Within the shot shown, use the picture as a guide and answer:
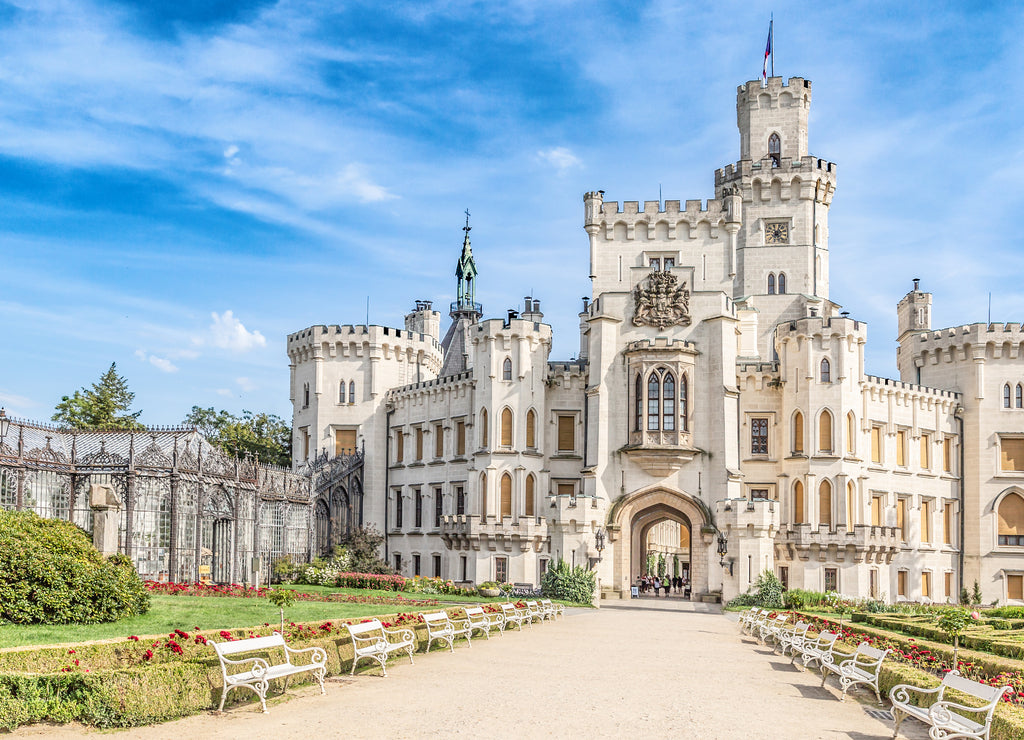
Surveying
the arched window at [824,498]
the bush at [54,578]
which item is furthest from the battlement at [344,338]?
the bush at [54,578]

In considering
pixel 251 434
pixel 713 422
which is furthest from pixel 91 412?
pixel 713 422

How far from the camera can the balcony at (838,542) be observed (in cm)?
4706

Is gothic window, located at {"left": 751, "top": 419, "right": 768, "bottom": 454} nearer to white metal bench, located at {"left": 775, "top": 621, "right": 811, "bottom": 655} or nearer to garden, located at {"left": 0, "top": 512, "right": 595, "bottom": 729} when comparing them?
garden, located at {"left": 0, "top": 512, "right": 595, "bottom": 729}

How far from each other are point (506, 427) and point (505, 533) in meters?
5.13

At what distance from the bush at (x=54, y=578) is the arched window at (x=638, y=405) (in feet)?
98.6

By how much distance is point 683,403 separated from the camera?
48719 mm

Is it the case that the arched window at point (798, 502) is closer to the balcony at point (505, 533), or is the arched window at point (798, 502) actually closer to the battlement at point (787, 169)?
the balcony at point (505, 533)

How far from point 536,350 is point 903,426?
18.7 m

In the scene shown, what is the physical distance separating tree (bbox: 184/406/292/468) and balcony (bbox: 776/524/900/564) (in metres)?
34.0

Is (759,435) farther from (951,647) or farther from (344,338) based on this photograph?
(951,647)

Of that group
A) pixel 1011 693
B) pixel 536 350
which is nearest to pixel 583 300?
pixel 536 350

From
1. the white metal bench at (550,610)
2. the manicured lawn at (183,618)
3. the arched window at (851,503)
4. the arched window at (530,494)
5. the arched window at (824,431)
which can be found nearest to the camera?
the manicured lawn at (183,618)

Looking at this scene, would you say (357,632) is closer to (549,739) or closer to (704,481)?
(549,739)

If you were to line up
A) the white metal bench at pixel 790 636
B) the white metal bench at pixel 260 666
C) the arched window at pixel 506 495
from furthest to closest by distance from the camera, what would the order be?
the arched window at pixel 506 495 < the white metal bench at pixel 790 636 < the white metal bench at pixel 260 666
